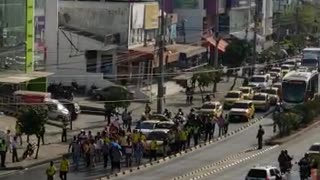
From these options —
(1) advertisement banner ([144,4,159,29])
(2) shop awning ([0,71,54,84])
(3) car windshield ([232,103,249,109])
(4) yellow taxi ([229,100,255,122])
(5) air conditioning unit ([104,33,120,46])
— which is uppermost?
(1) advertisement banner ([144,4,159,29])

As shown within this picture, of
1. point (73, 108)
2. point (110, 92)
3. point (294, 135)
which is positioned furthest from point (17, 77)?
point (294, 135)

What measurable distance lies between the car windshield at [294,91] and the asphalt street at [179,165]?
10.6 metres

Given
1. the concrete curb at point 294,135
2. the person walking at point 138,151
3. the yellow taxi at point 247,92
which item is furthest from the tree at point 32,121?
the yellow taxi at point 247,92

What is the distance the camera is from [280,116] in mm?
51312

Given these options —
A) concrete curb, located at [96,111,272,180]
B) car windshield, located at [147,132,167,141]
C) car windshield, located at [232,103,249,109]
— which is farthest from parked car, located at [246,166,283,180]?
car windshield, located at [232,103,249,109]

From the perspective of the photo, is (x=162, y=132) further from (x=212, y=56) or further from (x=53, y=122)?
(x=212, y=56)

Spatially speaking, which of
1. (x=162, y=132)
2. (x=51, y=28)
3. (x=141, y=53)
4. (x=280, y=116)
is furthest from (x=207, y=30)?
(x=162, y=132)

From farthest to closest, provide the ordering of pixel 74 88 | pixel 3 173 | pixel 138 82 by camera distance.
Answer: pixel 138 82, pixel 74 88, pixel 3 173

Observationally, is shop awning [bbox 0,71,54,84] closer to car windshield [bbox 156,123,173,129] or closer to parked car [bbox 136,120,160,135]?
parked car [bbox 136,120,160,135]

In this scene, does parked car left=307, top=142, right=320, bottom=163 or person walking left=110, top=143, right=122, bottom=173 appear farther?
person walking left=110, top=143, right=122, bottom=173

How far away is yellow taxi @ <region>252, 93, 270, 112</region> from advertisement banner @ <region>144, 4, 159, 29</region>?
1387cm

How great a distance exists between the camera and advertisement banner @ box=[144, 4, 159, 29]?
7538 cm

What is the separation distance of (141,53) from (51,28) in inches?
305

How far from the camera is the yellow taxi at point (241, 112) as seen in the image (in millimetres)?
58562
